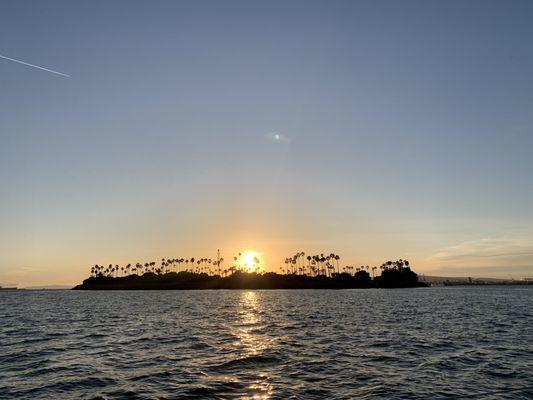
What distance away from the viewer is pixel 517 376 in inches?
1141

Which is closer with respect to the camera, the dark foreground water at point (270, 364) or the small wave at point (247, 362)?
the dark foreground water at point (270, 364)

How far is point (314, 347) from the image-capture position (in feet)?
136

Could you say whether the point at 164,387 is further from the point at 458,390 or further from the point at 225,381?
the point at 458,390

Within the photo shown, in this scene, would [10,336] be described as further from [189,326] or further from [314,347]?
[314,347]

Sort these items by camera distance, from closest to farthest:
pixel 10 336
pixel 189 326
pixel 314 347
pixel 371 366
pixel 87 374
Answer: pixel 87 374 < pixel 371 366 < pixel 314 347 < pixel 10 336 < pixel 189 326

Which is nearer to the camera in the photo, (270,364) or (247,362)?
(270,364)

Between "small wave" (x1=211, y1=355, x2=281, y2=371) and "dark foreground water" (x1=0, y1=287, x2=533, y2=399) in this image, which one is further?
"small wave" (x1=211, y1=355, x2=281, y2=371)

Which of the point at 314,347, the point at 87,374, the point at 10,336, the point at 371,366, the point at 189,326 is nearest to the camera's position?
the point at 87,374

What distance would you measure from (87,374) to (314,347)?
21453 mm

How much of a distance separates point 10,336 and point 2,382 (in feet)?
96.5

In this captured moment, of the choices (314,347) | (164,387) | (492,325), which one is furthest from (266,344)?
(492,325)

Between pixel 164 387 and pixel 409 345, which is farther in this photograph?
pixel 409 345

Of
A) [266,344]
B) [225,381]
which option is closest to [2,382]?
[225,381]

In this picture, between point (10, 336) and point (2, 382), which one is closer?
point (2, 382)
